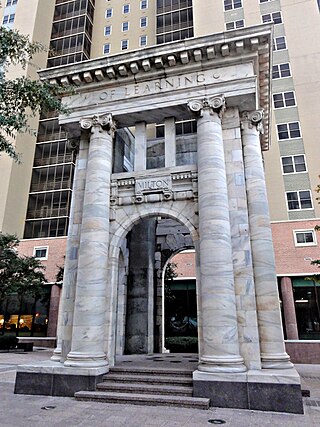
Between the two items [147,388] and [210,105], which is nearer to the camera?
[147,388]

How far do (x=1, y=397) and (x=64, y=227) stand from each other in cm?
3320

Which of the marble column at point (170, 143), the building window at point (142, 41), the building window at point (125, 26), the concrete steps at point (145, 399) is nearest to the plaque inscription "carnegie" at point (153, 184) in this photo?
the marble column at point (170, 143)

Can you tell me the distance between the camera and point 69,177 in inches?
1709

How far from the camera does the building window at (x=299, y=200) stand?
29.6 metres

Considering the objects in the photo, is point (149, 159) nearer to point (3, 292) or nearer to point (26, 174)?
point (3, 292)

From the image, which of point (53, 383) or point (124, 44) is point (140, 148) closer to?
point (53, 383)

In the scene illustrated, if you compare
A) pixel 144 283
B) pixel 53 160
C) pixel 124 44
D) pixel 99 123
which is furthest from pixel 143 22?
pixel 144 283

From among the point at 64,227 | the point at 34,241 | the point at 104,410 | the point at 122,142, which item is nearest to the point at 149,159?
the point at 122,142

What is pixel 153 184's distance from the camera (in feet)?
39.4

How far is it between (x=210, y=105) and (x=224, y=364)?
840 centimetres

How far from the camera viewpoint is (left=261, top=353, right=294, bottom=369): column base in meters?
9.45

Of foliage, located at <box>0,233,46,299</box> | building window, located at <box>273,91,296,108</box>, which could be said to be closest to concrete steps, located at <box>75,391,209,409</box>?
foliage, located at <box>0,233,46,299</box>

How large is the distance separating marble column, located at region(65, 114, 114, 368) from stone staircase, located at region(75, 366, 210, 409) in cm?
70

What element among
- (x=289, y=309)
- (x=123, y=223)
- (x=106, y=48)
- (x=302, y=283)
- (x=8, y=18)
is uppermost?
(x=8, y=18)
